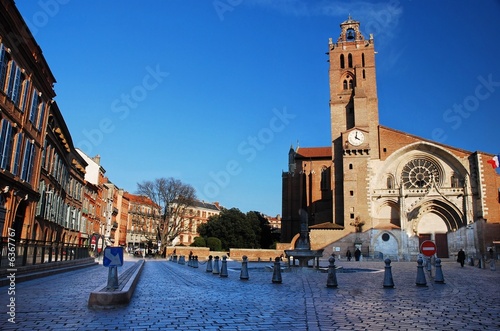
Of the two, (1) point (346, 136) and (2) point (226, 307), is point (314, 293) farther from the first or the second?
(1) point (346, 136)

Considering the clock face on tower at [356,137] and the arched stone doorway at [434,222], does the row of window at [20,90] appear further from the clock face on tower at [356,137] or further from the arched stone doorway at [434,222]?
the arched stone doorway at [434,222]

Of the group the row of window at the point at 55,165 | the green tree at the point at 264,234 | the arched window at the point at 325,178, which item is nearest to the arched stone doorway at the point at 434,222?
the arched window at the point at 325,178

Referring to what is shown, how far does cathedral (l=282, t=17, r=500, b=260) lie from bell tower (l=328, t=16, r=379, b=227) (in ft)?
0.40

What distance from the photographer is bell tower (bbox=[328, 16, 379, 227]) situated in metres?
49.5

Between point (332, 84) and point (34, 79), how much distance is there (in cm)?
4345

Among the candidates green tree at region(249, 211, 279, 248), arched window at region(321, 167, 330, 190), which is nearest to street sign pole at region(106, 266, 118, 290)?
arched window at region(321, 167, 330, 190)

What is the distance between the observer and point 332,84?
191 feet

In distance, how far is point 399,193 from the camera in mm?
48312

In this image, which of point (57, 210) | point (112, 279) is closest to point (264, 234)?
point (57, 210)

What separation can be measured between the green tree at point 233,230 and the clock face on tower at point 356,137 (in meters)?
23.3

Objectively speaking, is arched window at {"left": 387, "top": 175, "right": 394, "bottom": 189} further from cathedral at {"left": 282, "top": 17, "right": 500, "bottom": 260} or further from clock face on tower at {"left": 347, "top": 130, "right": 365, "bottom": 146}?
clock face on tower at {"left": 347, "top": 130, "right": 365, "bottom": 146}

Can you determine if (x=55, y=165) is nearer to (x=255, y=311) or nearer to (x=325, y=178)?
(x=255, y=311)

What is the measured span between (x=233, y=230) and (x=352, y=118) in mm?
25293

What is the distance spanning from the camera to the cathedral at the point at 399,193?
150 ft
